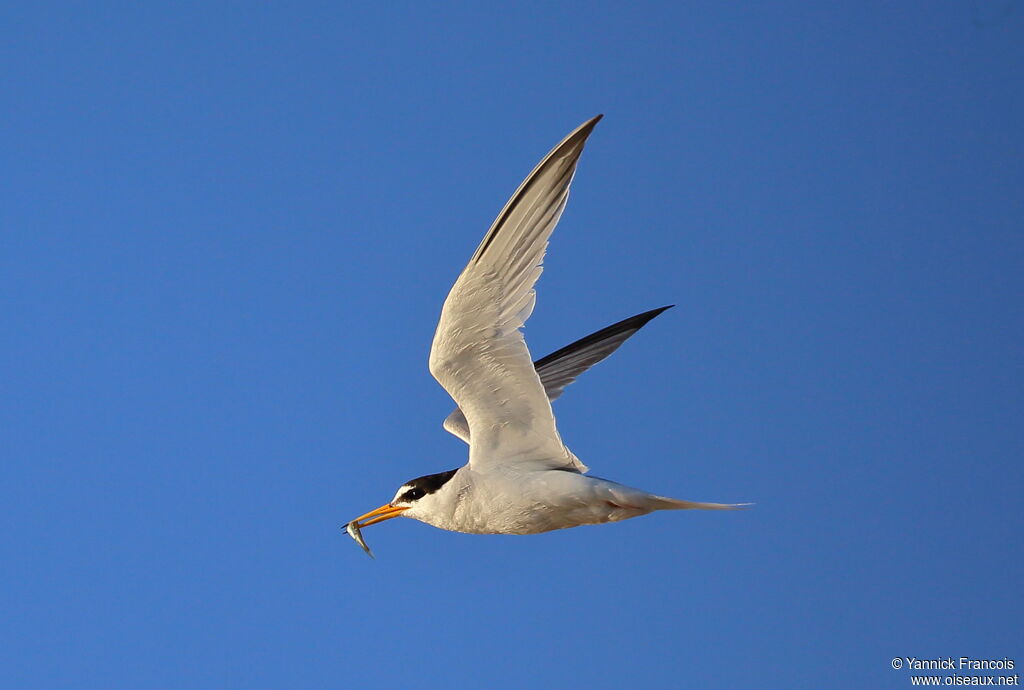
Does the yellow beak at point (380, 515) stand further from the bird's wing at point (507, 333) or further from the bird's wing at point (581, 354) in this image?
the bird's wing at point (581, 354)

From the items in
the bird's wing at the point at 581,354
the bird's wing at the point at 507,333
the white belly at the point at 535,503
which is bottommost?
the white belly at the point at 535,503

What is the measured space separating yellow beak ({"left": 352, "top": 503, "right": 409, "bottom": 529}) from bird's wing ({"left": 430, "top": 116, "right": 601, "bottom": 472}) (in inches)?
29.3

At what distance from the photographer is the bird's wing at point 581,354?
8336 mm

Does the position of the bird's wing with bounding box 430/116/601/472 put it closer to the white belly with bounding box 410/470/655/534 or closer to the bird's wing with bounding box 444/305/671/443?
the white belly with bounding box 410/470/655/534

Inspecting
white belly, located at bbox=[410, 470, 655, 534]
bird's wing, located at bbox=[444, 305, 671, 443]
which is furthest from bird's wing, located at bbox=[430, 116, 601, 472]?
bird's wing, located at bbox=[444, 305, 671, 443]

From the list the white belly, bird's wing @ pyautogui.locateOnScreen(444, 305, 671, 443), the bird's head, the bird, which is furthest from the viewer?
bird's wing @ pyautogui.locateOnScreen(444, 305, 671, 443)

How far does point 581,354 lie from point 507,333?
8.07 ft

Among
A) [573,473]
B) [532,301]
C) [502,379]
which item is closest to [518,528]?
[573,473]

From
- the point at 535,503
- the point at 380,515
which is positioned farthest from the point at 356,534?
the point at 535,503

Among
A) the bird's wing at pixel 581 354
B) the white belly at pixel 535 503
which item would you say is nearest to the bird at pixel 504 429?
the white belly at pixel 535 503

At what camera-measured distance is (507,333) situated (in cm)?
613

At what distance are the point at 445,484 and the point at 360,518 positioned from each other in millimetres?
881

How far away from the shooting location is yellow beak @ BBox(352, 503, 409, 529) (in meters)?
7.07

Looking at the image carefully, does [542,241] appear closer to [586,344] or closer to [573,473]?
[573,473]
